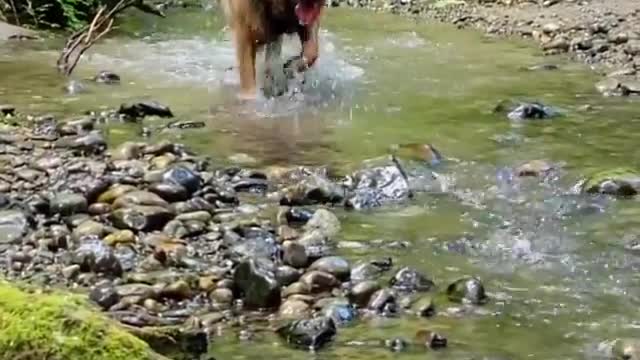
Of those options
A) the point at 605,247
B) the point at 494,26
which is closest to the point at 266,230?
the point at 605,247

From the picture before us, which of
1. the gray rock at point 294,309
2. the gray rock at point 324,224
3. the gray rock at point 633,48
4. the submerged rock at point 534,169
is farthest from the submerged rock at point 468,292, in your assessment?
the gray rock at point 633,48

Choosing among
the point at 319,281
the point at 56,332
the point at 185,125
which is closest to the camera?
the point at 56,332

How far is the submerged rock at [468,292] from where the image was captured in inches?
154

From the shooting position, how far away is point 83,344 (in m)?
2.43

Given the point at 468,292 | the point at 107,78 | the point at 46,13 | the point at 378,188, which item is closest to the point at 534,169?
the point at 378,188

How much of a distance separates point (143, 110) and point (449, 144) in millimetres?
2177

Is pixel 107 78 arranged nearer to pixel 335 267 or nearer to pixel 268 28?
pixel 268 28

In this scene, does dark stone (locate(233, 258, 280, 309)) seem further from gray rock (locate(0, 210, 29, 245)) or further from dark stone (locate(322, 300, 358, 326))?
gray rock (locate(0, 210, 29, 245))

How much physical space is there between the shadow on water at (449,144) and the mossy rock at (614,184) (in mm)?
121

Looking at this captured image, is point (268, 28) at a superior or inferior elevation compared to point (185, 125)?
superior

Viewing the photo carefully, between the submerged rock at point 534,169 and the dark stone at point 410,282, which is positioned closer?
the dark stone at point 410,282

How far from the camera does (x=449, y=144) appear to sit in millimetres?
6746

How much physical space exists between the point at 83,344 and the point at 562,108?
6.02 metres

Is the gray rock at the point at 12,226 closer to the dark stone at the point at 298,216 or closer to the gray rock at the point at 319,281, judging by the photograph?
the dark stone at the point at 298,216
